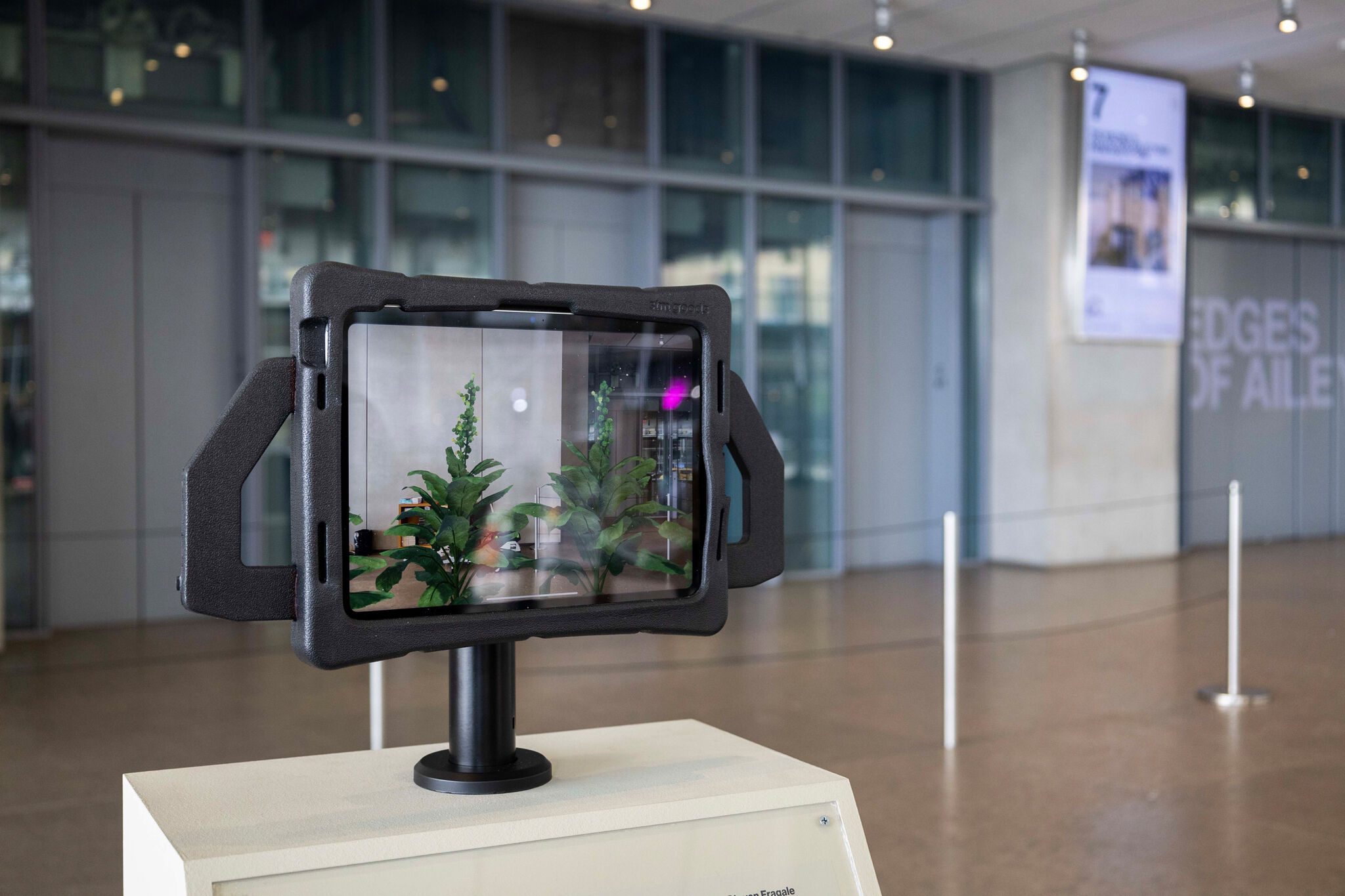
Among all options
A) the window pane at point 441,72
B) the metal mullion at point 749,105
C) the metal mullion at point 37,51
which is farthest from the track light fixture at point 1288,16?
the metal mullion at point 37,51

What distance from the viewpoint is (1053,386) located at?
31.8ft

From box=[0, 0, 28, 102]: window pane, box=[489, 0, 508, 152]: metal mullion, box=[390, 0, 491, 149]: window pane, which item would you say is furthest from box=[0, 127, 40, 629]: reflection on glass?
box=[489, 0, 508, 152]: metal mullion

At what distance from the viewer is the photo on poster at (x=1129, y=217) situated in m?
9.76

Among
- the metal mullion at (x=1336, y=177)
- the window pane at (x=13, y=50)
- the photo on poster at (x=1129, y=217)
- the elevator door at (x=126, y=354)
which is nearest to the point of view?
the window pane at (x=13, y=50)

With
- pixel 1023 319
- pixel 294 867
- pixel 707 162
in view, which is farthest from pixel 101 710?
pixel 1023 319

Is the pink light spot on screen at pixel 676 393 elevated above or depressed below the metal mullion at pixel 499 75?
below

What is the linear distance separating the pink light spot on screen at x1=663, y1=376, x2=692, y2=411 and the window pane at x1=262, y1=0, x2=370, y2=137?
673 centimetres

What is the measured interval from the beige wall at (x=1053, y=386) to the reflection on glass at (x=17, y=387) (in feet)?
22.2

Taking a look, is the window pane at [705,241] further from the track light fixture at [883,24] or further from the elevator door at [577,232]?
the track light fixture at [883,24]

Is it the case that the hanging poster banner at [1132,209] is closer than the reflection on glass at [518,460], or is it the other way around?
the reflection on glass at [518,460]

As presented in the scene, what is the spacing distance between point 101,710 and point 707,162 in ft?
18.0

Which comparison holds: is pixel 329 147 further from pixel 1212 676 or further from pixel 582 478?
pixel 582 478

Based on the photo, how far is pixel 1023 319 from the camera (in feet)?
32.3

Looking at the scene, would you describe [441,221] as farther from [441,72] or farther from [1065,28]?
[1065,28]
